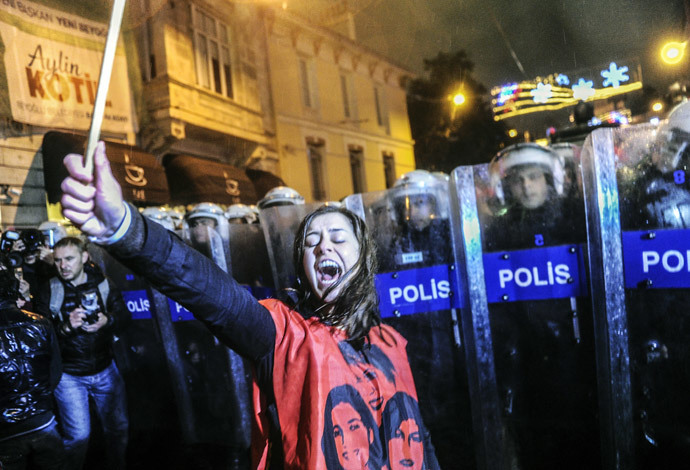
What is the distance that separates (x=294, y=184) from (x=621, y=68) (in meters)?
12.3

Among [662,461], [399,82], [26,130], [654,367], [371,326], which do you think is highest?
[399,82]

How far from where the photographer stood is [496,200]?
3168 mm

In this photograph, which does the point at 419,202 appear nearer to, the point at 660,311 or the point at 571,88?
the point at 660,311

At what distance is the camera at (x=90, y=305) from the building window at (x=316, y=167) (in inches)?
521

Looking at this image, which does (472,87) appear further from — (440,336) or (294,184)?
(440,336)

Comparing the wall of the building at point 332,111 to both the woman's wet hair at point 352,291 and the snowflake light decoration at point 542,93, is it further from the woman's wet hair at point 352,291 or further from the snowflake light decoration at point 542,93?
the woman's wet hair at point 352,291

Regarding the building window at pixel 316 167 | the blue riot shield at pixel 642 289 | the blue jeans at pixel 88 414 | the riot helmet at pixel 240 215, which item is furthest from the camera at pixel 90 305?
the building window at pixel 316 167

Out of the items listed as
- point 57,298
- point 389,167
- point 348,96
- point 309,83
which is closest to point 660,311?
point 57,298

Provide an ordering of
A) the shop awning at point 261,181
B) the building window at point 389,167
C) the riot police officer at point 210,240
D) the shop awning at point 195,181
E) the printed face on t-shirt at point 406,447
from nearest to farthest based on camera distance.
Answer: the printed face on t-shirt at point 406,447
the riot police officer at point 210,240
the shop awning at point 195,181
the shop awning at point 261,181
the building window at point 389,167

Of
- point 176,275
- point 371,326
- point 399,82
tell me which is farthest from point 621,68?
point 399,82

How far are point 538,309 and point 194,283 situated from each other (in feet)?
8.41

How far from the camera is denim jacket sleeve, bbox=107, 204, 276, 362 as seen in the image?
3.69 feet

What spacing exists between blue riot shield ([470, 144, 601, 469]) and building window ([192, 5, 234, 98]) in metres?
10.9

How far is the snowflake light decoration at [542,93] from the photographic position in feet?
21.1
